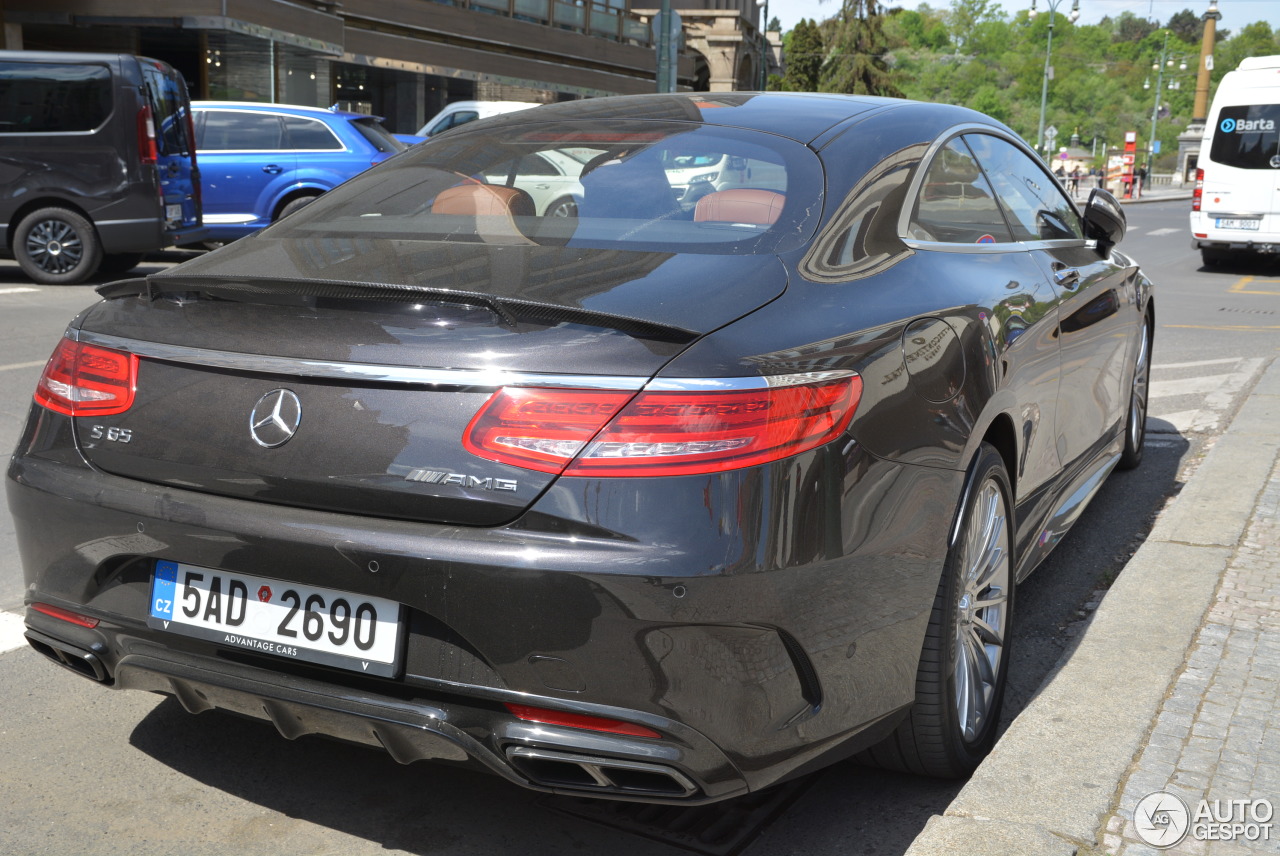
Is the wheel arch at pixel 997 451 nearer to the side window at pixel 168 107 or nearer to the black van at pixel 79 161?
the black van at pixel 79 161

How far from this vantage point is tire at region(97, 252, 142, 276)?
1421 cm

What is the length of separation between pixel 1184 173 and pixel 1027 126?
2371 inches

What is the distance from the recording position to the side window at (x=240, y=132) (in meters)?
15.3

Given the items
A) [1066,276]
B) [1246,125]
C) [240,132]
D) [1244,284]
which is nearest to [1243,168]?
[1246,125]

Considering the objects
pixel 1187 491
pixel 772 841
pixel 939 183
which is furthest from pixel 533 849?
pixel 1187 491

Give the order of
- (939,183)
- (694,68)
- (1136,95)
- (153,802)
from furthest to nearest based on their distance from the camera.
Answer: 1. (1136,95)
2. (694,68)
3. (939,183)
4. (153,802)

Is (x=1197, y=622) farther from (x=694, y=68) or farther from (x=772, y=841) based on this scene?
(x=694, y=68)

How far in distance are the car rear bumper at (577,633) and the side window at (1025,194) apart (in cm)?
169

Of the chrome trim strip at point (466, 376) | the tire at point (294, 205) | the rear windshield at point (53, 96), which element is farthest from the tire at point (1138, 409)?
the rear windshield at point (53, 96)

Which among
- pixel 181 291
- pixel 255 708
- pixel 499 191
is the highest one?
pixel 499 191

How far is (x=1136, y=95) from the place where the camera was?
6019 inches

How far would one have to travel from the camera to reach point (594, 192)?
10.1ft

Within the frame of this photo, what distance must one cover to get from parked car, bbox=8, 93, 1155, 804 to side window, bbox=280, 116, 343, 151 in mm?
12883

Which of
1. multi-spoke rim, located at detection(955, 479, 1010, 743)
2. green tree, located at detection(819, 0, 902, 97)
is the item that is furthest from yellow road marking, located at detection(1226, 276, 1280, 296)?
green tree, located at detection(819, 0, 902, 97)
